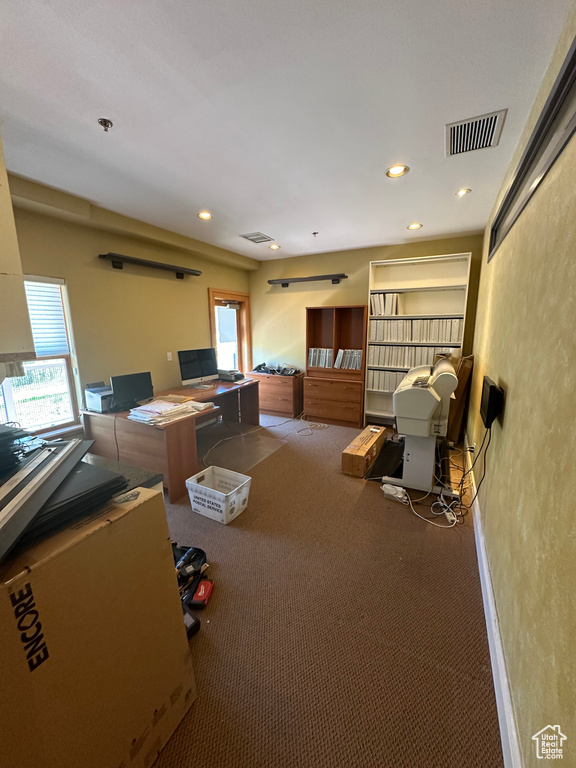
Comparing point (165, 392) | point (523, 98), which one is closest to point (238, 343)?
point (165, 392)

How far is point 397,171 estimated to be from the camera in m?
2.09

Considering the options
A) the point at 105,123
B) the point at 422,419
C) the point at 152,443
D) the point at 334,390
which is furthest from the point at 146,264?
the point at 422,419

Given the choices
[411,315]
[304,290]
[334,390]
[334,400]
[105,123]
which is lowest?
[334,400]

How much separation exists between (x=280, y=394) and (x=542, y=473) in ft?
12.6

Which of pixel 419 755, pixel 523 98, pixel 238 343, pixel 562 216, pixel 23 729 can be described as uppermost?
pixel 523 98

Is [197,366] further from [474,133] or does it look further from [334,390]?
[474,133]

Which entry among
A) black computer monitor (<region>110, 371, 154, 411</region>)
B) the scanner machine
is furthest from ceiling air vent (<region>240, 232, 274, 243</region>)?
the scanner machine

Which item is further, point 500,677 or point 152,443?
point 152,443

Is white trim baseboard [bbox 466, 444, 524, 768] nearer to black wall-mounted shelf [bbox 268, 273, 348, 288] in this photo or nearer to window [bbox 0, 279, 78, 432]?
window [bbox 0, 279, 78, 432]

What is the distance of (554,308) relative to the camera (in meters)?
0.96

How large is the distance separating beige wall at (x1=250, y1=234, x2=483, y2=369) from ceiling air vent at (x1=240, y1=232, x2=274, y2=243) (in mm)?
1035

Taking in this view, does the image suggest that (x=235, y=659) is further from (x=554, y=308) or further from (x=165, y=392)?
(x=165, y=392)

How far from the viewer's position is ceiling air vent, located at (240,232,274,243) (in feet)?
11.5

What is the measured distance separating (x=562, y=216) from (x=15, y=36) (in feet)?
6.94
